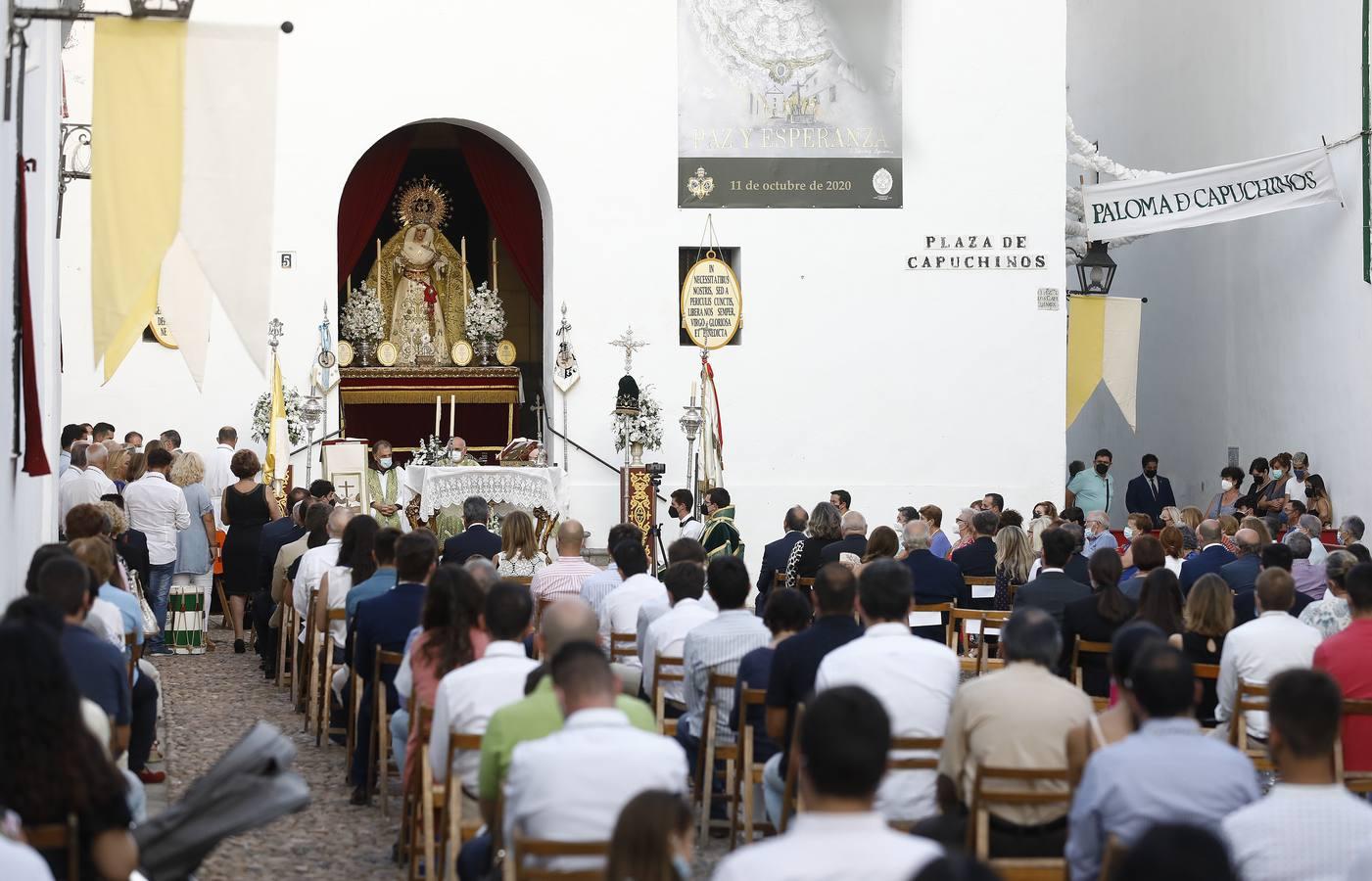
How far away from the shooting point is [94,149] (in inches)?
293

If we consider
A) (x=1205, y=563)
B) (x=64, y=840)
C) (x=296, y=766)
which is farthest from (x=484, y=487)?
(x=64, y=840)

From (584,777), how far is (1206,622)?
12.9 feet

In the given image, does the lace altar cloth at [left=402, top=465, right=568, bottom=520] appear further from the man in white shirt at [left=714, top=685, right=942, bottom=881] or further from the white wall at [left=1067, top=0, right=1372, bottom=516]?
the man in white shirt at [left=714, top=685, right=942, bottom=881]

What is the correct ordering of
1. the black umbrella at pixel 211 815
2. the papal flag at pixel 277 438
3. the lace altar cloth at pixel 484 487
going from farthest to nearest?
the papal flag at pixel 277 438 < the lace altar cloth at pixel 484 487 < the black umbrella at pixel 211 815

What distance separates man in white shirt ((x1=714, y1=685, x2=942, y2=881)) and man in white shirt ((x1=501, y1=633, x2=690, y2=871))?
0.80 m

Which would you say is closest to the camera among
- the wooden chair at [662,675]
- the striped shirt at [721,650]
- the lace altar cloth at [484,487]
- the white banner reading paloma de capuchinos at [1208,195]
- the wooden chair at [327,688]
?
the striped shirt at [721,650]

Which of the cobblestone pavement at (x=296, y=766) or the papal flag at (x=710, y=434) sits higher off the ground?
the papal flag at (x=710, y=434)

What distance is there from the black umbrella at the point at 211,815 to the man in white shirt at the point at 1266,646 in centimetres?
387

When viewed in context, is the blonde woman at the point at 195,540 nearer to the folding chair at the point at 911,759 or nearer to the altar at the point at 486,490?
the altar at the point at 486,490

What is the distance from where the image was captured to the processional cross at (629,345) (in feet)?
60.5

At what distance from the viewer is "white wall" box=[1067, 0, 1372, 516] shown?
17.7m

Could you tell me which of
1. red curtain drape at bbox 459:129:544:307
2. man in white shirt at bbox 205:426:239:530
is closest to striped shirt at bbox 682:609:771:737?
man in white shirt at bbox 205:426:239:530

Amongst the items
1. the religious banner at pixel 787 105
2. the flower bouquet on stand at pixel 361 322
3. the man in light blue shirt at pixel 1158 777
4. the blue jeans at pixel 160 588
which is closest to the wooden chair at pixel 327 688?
the blue jeans at pixel 160 588

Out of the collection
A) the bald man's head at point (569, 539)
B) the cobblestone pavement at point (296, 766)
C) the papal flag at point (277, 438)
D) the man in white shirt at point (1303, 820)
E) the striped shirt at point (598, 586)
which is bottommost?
the cobblestone pavement at point (296, 766)
